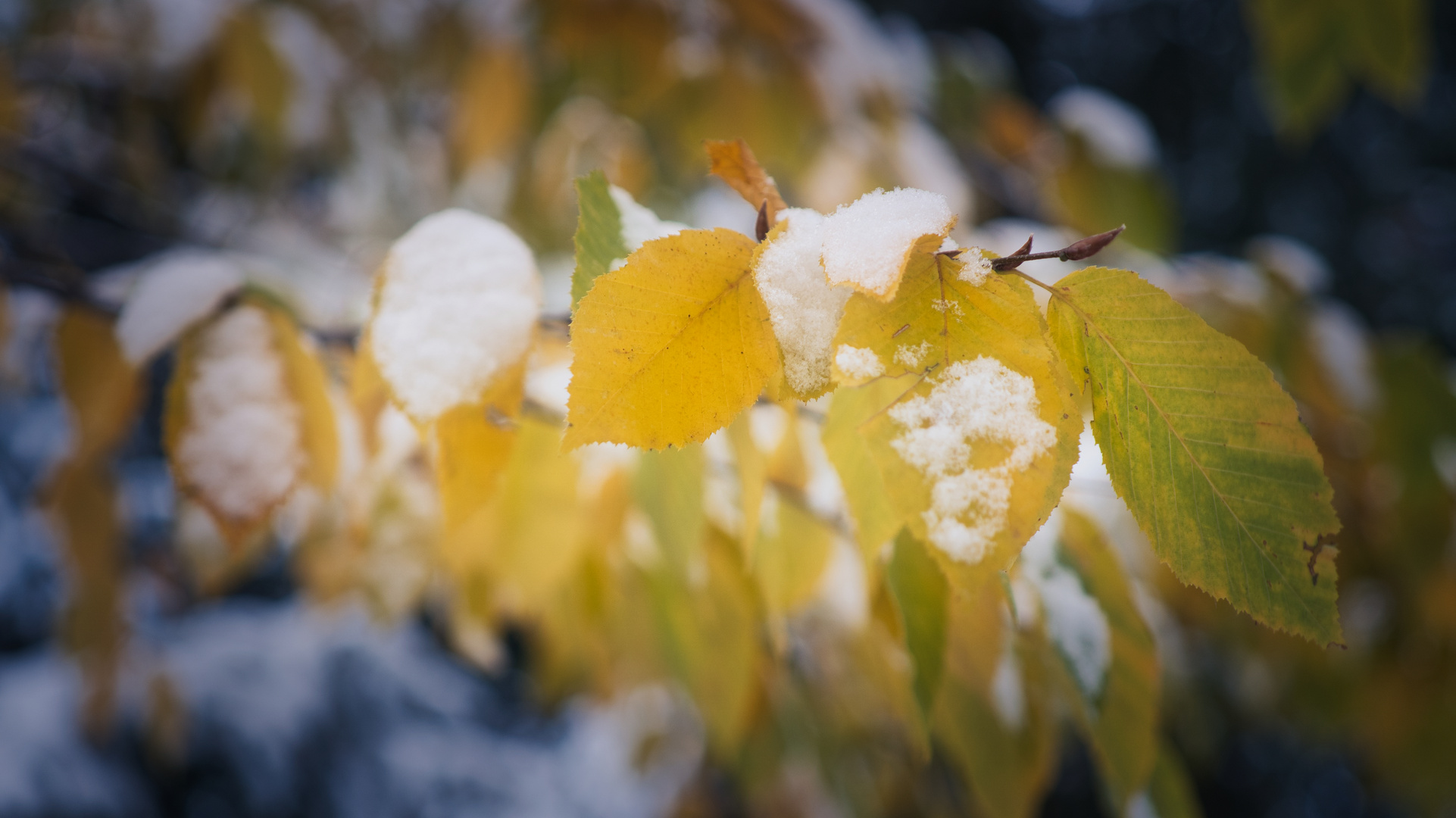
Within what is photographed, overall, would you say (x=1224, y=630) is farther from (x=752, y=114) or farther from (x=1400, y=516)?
(x=752, y=114)

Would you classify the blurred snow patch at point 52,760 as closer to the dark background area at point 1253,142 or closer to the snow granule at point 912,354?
the snow granule at point 912,354

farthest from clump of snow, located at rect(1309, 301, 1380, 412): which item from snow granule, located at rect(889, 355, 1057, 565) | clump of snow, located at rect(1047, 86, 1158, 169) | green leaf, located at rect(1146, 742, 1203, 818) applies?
snow granule, located at rect(889, 355, 1057, 565)

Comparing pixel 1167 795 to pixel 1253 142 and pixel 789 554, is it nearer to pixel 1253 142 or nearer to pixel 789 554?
pixel 789 554

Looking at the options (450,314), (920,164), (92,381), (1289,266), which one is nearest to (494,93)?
(920,164)

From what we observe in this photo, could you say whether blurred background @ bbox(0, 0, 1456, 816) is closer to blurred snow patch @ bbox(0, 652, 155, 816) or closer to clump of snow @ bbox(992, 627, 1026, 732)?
blurred snow patch @ bbox(0, 652, 155, 816)

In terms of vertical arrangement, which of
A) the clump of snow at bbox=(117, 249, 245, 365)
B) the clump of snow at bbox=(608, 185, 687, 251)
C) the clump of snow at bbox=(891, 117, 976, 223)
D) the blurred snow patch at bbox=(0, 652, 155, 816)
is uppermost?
the clump of snow at bbox=(608, 185, 687, 251)

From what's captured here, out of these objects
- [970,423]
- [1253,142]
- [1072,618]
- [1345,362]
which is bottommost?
[1253,142]

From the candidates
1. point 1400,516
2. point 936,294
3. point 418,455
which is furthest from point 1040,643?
point 1400,516

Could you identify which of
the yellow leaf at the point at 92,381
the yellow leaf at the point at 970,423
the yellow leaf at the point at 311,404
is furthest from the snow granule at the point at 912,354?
the yellow leaf at the point at 92,381
